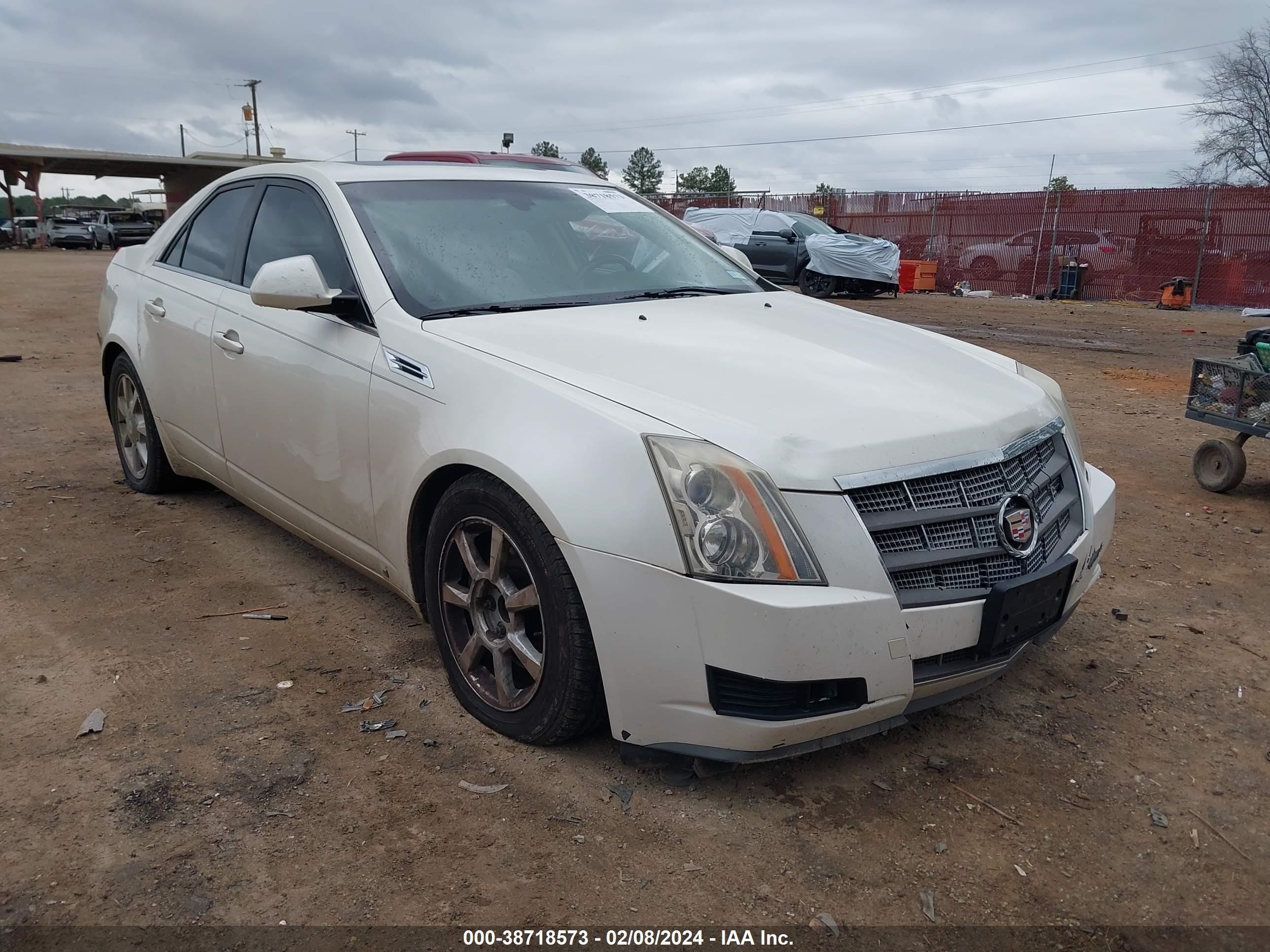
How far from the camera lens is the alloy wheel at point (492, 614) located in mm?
2732

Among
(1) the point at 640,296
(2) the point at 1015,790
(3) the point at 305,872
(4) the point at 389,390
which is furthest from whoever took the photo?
(1) the point at 640,296

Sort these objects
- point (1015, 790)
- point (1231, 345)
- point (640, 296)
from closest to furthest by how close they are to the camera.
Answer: point (1015, 790)
point (640, 296)
point (1231, 345)

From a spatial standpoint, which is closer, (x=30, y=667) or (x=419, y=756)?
(x=419, y=756)

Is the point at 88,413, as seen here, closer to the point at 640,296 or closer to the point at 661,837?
the point at 640,296

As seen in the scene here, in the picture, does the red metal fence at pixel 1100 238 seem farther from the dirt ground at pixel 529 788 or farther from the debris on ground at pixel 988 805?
the debris on ground at pixel 988 805

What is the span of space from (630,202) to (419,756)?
2499 mm

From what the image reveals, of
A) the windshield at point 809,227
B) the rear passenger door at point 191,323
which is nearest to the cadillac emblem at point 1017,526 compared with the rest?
the rear passenger door at point 191,323

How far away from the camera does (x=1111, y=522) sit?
3217 millimetres

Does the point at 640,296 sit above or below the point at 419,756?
above

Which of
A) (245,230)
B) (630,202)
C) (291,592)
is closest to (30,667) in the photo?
(291,592)

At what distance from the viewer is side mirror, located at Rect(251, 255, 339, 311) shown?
3.17 m

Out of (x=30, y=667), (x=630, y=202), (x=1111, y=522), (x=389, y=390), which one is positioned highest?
(x=630, y=202)

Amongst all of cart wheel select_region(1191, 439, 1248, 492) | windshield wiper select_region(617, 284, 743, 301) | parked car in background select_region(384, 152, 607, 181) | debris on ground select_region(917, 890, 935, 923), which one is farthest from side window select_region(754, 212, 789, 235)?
debris on ground select_region(917, 890, 935, 923)

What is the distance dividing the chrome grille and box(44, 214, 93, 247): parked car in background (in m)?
43.7
